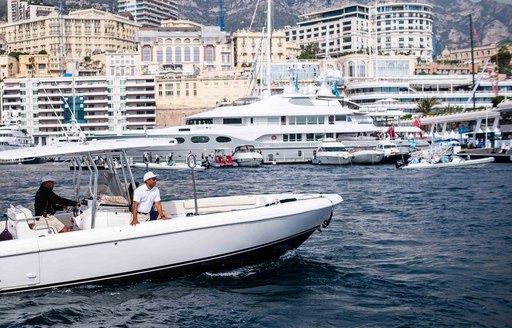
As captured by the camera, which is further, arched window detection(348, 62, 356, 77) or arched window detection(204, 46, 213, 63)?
arched window detection(204, 46, 213, 63)

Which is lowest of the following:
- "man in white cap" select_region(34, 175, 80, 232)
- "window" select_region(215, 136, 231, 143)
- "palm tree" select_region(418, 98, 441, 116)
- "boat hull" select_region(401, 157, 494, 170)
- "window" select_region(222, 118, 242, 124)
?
"boat hull" select_region(401, 157, 494, 170)

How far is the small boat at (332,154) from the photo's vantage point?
182 ft

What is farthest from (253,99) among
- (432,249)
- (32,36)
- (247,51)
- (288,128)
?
(32,36)

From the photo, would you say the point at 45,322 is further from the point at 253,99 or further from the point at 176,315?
the point at 253,99

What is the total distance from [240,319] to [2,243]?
414cm

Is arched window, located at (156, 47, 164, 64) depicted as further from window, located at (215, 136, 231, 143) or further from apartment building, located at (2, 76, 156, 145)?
window, located at (215, 136, 231, 143)

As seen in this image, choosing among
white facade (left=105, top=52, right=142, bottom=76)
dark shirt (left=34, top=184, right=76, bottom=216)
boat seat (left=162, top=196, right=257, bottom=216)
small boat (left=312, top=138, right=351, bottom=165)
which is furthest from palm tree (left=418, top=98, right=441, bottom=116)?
dark shirt (left=34, top=184, right=76, bottom=216)

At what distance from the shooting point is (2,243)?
10492 millimetres

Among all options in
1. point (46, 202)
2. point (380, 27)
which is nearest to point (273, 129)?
point (46, 202)

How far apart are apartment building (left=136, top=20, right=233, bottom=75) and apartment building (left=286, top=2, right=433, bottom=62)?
150ft

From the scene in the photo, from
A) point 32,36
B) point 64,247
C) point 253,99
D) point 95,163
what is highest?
point 32,36

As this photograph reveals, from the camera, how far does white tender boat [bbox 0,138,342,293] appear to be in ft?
35.1

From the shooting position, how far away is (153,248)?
1125cm

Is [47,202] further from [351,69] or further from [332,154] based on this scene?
[351,69]
